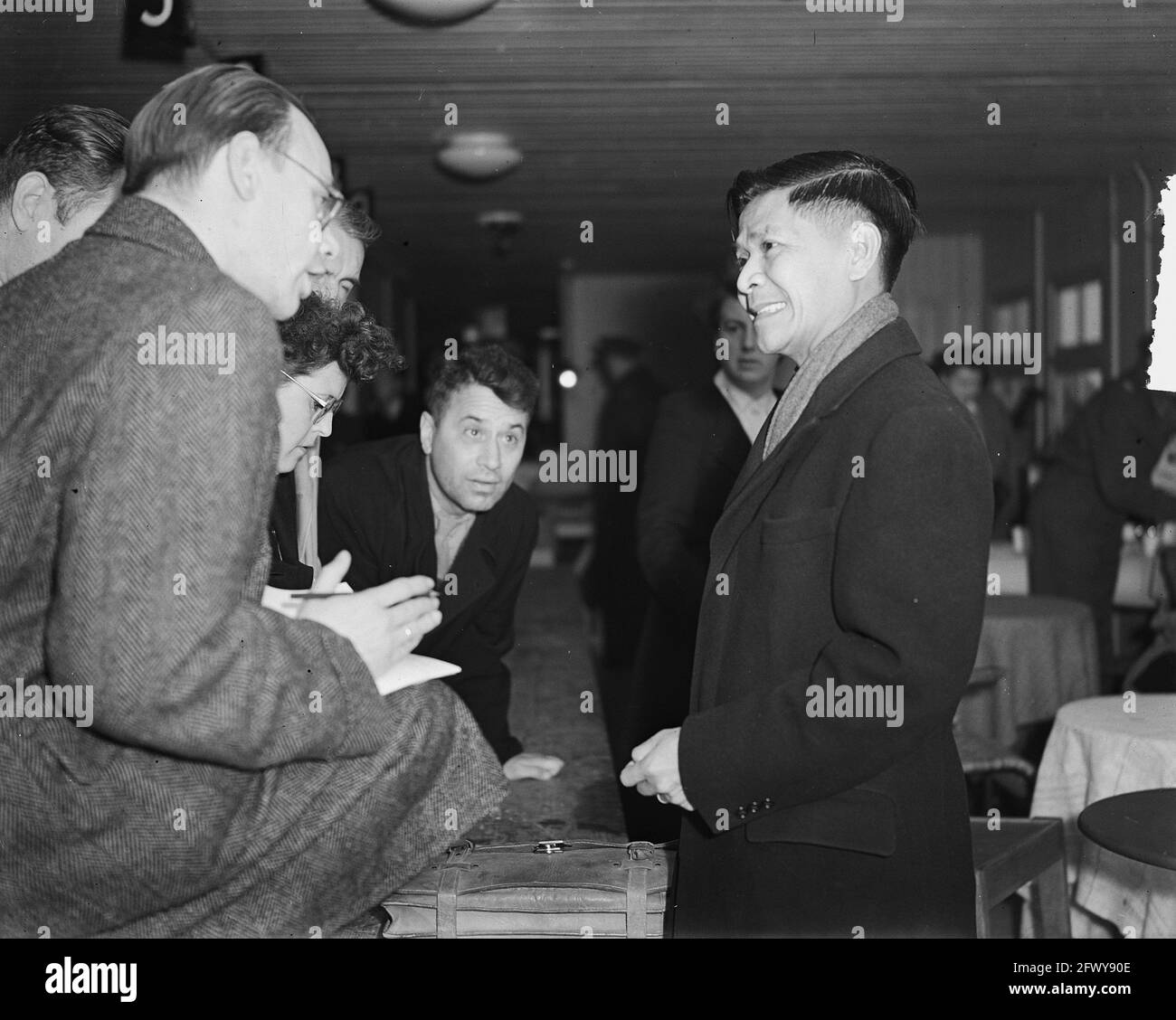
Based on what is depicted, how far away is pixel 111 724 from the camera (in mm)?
1120

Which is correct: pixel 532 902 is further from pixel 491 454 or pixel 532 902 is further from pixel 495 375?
pixel 495 375

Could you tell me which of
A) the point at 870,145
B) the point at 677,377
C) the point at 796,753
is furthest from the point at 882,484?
the point at 677,377

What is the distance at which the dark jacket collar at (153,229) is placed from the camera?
1224mm

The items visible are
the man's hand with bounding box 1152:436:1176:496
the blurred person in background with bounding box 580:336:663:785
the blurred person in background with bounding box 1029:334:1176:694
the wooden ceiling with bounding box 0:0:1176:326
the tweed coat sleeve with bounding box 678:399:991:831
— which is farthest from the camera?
the blurred person in background with bounding box 580:336:663:785

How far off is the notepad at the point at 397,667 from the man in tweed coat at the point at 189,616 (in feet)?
0.11

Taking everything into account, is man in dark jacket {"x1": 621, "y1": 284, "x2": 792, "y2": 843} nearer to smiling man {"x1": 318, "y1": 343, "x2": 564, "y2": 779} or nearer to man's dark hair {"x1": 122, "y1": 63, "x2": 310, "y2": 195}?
smiling man {"x1": 318, "y1": 343, "x2": 564, "y2": 779}

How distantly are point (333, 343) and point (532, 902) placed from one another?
976mm

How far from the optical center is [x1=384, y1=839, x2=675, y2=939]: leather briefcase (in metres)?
1.76

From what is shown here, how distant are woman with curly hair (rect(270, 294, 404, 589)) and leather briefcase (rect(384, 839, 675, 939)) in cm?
53

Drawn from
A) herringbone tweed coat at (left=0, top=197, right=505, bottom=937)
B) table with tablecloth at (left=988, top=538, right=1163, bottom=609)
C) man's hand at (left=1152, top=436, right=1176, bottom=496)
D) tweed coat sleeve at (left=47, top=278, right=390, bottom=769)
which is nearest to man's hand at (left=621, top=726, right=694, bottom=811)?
herringbone tweed coat at (left=0, top=197, right=505, bottom=937)

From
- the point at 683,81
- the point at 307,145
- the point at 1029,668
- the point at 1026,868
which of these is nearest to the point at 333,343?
A: the point at 307,145

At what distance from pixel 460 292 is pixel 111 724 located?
47.6ft
